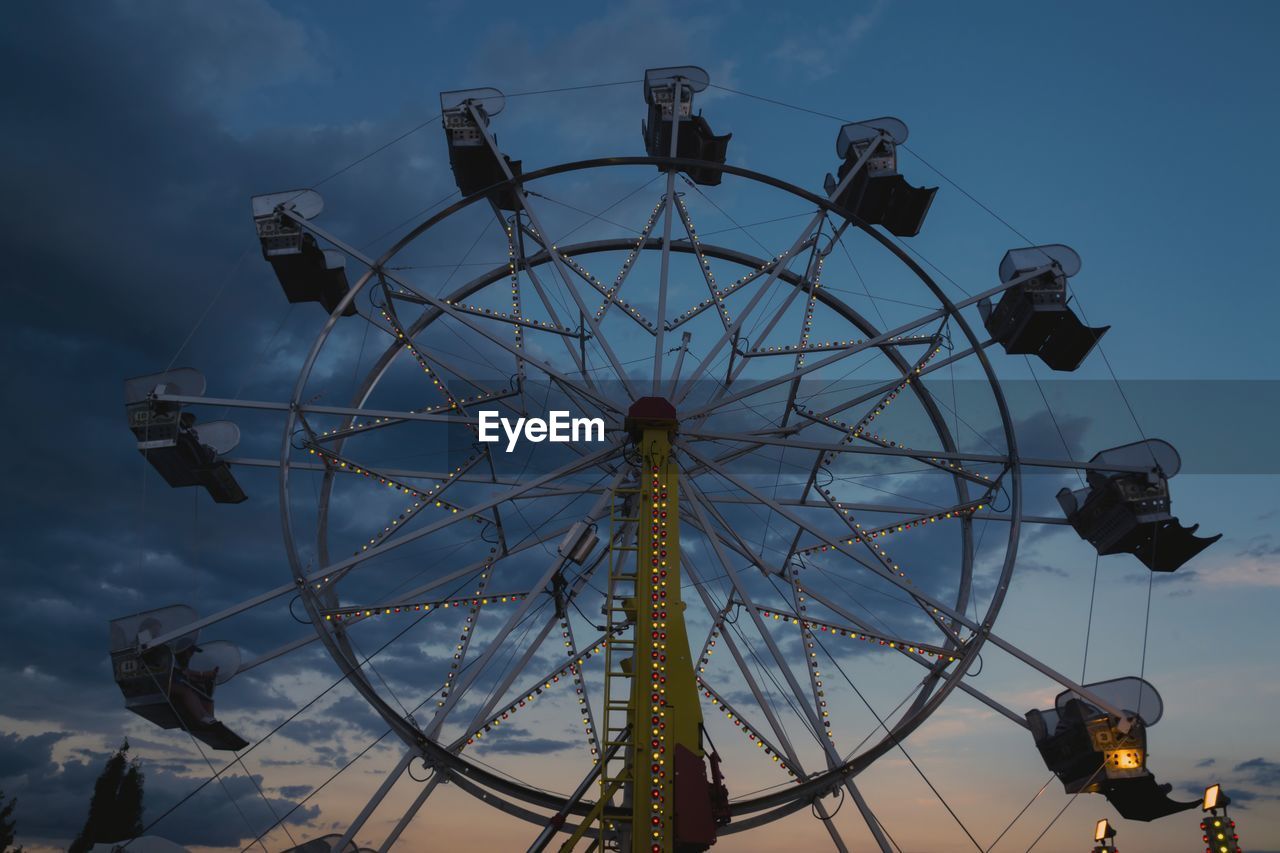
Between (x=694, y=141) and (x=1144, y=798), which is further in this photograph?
(x=694, y=141)

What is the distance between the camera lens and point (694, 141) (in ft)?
62.3

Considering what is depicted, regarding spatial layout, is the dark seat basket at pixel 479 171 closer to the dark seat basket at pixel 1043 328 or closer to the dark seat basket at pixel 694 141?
the dark seat basket at pixel 694 141

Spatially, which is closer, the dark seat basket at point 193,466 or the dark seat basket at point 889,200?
the dark seat basket at point 193,466

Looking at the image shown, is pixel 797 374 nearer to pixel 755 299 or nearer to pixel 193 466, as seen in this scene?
pixel 755 299

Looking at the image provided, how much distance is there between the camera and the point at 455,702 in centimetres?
1512

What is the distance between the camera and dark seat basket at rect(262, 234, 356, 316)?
60.4 ft

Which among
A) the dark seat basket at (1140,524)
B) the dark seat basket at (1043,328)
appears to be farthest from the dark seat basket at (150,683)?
the dark seat basket at (1140,524)

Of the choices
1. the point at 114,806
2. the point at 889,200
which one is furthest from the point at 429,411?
the point at 114,806

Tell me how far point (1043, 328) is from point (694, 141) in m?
7.09

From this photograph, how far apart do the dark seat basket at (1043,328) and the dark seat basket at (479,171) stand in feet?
29.6

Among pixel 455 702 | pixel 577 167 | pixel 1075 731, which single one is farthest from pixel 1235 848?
pixel 577 167

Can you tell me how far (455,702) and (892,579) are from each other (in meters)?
6.81

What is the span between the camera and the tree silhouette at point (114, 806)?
1576 inches

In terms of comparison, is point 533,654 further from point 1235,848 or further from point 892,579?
point 1235,848
